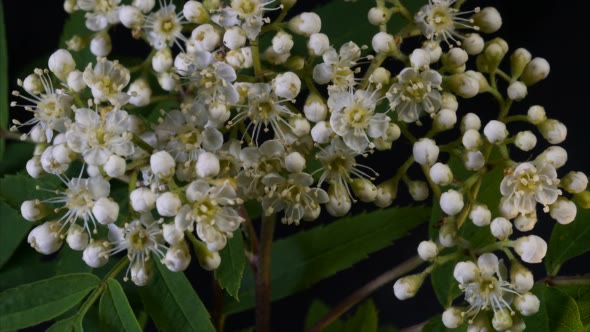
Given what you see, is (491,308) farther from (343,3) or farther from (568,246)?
(343,3)

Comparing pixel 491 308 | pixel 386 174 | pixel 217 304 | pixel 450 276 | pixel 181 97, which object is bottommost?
pixel 386 174

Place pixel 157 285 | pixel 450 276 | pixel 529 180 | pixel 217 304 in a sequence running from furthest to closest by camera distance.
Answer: pixel 217 304, pixel 450 276, pixel 157 285, pixel 529 180

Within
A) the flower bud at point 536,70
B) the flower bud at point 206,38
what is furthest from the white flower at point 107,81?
the flower bud at point 536,70

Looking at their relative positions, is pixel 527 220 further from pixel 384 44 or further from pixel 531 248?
pixel 384 44

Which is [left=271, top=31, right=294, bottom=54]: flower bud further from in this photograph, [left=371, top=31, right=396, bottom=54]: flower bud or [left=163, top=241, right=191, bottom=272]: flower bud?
[left=163, top=241, right=191, bottom=272]: flower bud

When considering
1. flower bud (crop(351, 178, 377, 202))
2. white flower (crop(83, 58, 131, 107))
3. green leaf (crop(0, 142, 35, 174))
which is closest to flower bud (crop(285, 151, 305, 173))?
flower bud (crop(351, 178, 377, 202))

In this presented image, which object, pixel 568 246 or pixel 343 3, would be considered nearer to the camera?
pixel 568 246

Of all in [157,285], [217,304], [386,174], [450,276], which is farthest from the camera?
[386,174]

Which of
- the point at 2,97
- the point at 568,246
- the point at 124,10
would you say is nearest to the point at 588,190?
the point at 568,246

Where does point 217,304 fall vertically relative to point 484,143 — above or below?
below
